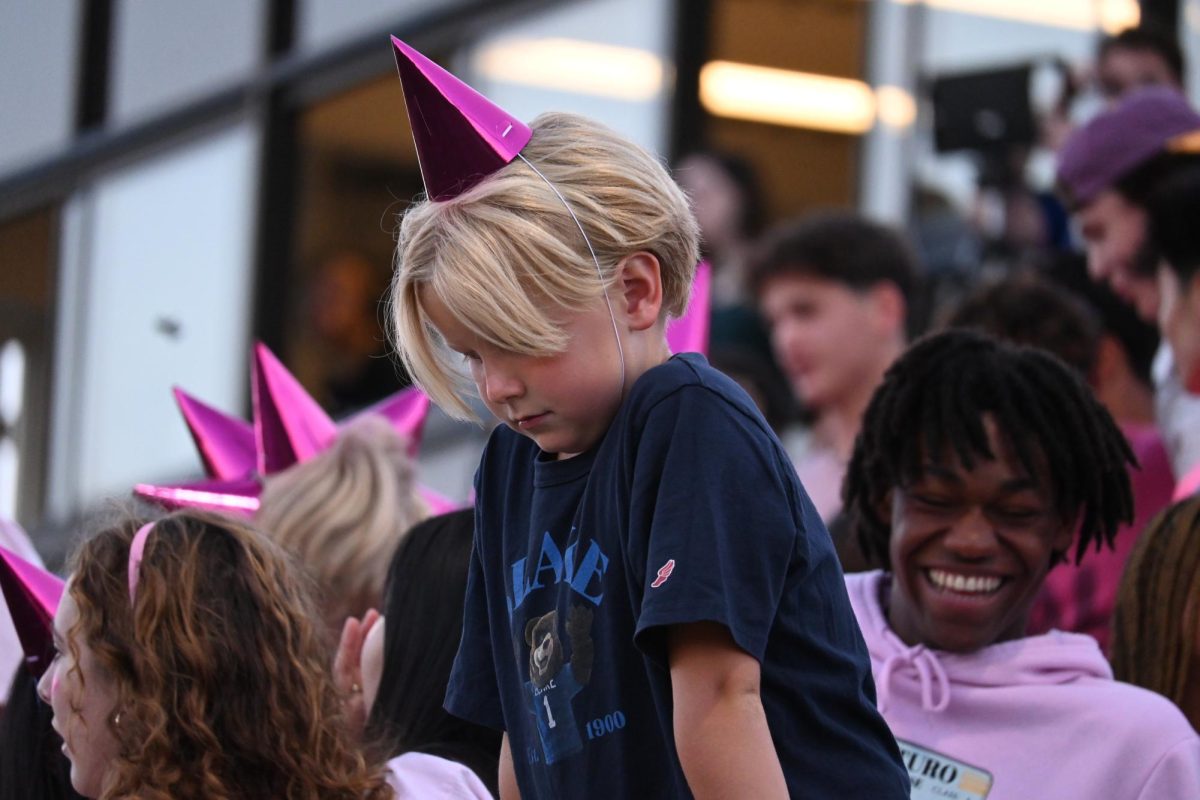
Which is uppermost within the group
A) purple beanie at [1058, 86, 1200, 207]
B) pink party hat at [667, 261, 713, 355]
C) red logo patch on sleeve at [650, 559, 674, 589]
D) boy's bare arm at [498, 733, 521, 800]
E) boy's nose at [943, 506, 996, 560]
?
purple beanie at [1058, 86, 1200, 207]

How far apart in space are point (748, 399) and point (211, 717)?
86 cm

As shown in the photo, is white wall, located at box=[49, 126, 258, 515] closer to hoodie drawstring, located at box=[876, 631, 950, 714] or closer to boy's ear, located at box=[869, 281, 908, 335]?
boy's ear, located at box=[869, 281, 908, 335]

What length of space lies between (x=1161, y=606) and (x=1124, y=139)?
156cm

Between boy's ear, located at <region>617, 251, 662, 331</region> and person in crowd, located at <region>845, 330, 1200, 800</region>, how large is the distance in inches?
34.7

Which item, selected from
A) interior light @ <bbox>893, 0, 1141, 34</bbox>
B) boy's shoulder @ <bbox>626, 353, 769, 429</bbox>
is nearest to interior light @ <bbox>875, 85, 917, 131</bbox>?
interior light @ <bbox>893, 0, 1141, 34</bbox>

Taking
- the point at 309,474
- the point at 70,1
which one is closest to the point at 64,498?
the point at 70,1

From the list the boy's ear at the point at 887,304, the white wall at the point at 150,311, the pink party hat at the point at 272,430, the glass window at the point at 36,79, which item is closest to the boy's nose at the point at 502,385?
the pink party hat at the point at 272,430

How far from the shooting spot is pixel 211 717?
246 centimetres

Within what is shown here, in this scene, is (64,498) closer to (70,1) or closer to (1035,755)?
(70,1)

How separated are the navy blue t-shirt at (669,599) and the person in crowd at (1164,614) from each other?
105 cm

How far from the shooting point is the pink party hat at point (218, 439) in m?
4.02

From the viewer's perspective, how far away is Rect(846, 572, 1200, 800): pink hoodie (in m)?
2.66

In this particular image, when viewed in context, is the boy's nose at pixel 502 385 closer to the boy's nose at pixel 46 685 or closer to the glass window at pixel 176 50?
the boy's nose at pixel 46 685

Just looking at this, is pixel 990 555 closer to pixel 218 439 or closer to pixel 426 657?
pixel 426 657
